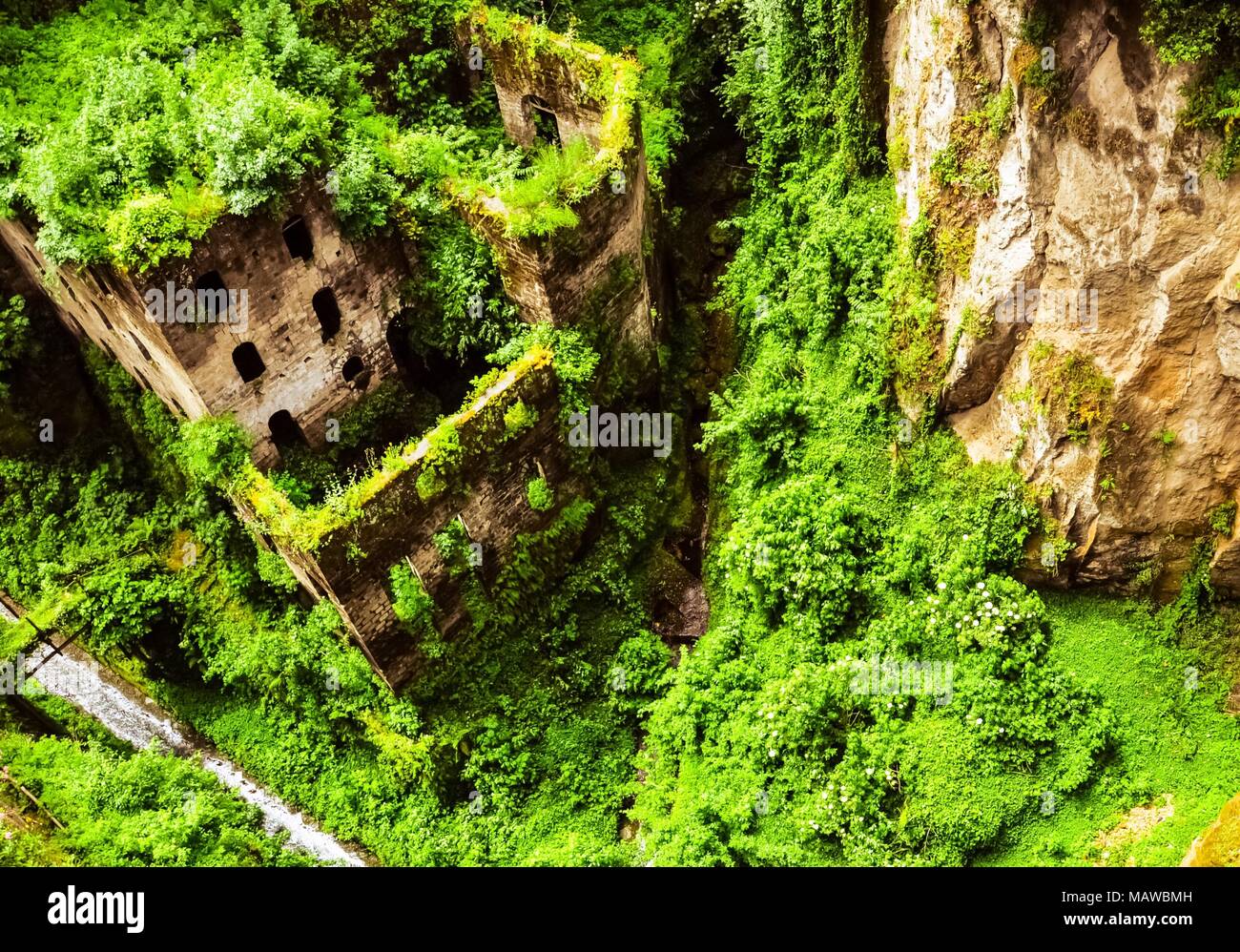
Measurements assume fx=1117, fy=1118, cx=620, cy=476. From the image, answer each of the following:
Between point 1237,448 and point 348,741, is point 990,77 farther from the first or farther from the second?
point 348,741

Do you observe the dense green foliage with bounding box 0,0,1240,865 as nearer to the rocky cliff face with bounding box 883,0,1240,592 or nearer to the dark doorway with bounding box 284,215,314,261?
the rocky cliff face with bounding box 883,0,1240,592

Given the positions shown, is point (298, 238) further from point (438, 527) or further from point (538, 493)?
point (538, 493)

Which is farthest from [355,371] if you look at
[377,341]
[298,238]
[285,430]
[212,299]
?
[212,299]

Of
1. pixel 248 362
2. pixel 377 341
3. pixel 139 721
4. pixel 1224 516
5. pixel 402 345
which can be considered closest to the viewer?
pixel 1224 516

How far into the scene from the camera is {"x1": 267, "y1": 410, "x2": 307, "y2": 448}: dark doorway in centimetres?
1819

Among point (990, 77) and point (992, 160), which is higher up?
point (990, 77)

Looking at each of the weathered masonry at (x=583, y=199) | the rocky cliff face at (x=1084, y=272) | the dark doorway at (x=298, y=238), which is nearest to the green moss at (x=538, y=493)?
the weathered masonry at (x=583, y=199)

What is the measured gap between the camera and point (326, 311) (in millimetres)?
17875

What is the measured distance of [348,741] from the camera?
18703mm

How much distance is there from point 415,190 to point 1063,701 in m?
12.2

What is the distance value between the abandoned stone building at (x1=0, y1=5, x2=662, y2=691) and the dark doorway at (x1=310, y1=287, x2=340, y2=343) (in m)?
0.02

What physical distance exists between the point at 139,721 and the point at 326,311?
838 centimetres

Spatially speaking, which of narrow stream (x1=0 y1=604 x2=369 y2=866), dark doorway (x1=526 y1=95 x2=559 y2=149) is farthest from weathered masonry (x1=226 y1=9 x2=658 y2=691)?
narrow stream (x1=0 y1=604 x2=369 y2=866)

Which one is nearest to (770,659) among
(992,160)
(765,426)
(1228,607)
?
(765,426)
